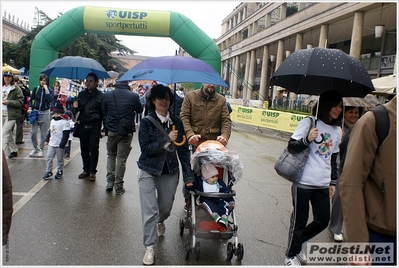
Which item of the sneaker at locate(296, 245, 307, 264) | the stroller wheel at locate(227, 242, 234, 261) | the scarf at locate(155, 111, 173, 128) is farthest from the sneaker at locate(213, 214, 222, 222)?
the scarf at locate(155, 111, 173, 128)

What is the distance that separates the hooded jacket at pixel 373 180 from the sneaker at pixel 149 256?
7.17ft

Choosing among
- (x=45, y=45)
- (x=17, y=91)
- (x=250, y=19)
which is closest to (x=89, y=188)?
(x=17, y=91)

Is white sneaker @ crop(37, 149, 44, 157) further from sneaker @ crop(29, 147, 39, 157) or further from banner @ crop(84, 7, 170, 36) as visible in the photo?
banner @ crop(84, 7, 170, 36)

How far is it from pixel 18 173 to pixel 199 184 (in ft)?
14.6

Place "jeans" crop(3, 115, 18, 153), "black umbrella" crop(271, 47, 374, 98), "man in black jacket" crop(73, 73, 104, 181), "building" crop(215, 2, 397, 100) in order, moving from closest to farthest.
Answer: "black umbrella" crop(271, 47, 374, 98) → "man in black jacket" crop(73, 73, 104, 181) → "jeans" crop(3, 115, 18, 153) → "building" crop(215, 2, 397, 100)

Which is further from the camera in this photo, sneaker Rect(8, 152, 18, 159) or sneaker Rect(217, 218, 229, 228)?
sneaker Rect(8, 152, 18, 159)

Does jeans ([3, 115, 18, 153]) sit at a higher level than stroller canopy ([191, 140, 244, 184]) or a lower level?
lower

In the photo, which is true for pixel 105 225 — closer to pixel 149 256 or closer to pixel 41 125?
pixel 149 256

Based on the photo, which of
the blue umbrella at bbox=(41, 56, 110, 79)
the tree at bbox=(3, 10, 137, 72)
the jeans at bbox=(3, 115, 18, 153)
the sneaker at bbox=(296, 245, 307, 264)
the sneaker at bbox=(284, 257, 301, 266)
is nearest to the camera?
the sneaker at bbox=(284, 257, 301, 266)

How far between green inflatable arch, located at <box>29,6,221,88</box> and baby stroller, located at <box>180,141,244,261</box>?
362 inches

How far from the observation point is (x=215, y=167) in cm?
414

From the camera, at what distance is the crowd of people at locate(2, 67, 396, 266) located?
198cm

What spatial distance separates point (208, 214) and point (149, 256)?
788 millimetres

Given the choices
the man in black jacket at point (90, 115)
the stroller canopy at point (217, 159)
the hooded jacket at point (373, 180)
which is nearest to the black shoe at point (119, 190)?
the man in black jacket at point (90, 115)
